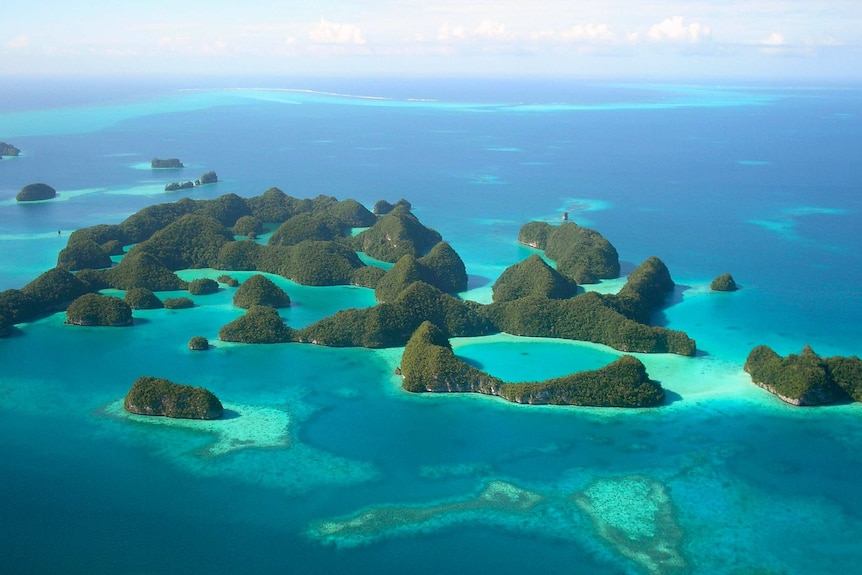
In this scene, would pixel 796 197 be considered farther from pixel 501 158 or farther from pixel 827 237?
pixel 501 158

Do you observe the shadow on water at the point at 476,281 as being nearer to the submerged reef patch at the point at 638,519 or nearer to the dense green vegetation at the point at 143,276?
the dense green vegetation at the point at 143,276

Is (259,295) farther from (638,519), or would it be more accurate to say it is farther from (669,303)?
(638,519)

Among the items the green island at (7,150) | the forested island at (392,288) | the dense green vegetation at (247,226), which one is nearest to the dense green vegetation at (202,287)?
the forested island at (392,288)

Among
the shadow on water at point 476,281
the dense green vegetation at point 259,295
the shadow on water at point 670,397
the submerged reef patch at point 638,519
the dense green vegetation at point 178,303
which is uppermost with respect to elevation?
the dense green vegetation at point 259,295

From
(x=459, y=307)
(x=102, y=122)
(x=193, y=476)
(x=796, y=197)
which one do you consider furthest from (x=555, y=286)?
(x=102, y=122)

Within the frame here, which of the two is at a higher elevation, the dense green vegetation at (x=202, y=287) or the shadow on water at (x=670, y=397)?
the dense green vegetation at (x=202, y=287)

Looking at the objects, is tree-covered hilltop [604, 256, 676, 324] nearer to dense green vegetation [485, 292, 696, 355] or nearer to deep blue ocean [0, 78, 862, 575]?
dense green vegetation [485, 292, 696, 355]
